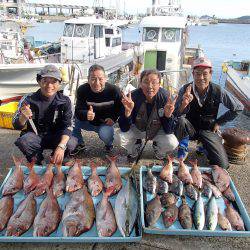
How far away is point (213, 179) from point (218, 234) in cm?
96

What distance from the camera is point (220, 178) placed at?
373 cm

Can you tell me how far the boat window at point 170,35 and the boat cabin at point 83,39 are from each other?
2585mm

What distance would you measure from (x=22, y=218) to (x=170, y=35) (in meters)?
11.7

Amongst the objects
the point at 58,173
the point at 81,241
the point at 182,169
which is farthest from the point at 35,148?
the point at 182,169

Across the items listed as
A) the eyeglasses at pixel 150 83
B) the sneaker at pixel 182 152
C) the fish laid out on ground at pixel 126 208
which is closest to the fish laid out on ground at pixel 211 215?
the fish laid out on ground at pixel 126 208

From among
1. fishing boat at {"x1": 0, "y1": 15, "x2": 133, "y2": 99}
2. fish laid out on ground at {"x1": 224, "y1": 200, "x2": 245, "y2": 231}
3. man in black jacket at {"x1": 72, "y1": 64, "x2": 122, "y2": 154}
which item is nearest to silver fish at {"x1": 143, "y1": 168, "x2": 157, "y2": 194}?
fish laid out on ground at {"x1": 224, "y1": 200, "x2": 245, "y2": 231}

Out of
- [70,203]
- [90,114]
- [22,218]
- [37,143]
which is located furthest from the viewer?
[90,114]

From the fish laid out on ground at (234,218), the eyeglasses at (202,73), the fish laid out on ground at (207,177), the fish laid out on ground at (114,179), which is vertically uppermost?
the eyeglasses at (202,73)

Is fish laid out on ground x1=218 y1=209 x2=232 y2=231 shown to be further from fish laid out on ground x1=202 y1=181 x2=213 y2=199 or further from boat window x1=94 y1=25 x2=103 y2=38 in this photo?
boat window x1=94 y1=25 x2=103 y2=38

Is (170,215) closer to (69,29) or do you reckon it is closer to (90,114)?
(90,114)

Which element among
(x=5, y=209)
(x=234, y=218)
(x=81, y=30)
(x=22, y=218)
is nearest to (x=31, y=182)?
(x=5, y=209)

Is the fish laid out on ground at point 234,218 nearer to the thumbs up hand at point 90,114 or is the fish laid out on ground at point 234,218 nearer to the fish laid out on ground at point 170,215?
Result: the fish laid out on ground at point 170,215

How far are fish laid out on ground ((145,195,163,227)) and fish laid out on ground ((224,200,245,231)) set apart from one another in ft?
2.40

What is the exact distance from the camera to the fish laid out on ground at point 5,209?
2892 mm
